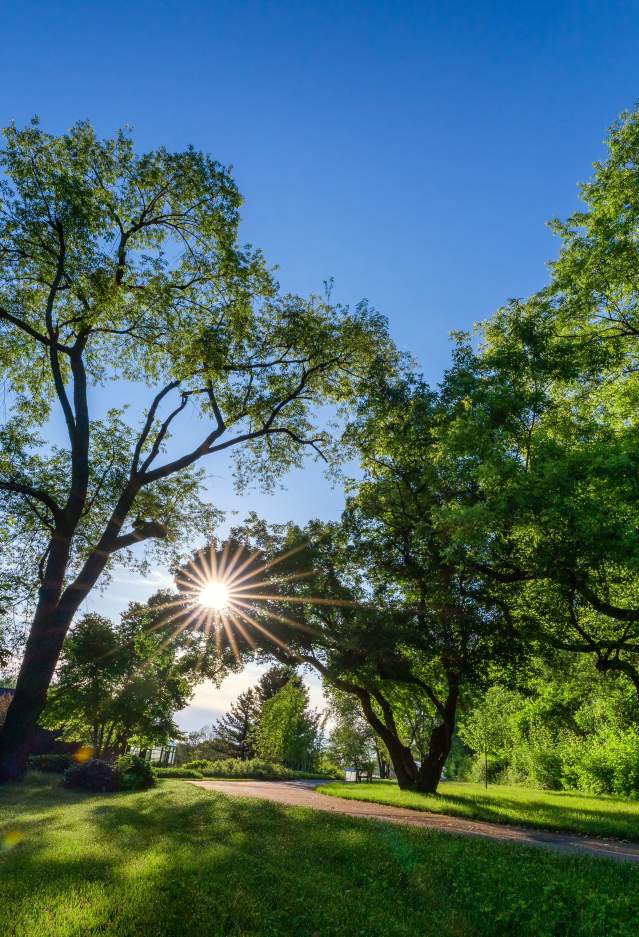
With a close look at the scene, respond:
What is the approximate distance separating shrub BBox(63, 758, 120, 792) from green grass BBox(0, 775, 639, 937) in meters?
8.45

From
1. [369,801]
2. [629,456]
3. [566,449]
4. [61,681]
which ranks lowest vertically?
[369,801]

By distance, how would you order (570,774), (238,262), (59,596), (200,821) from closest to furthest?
(200,821) → (59,596) → (238,262) → (570,774)

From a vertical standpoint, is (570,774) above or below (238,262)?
below

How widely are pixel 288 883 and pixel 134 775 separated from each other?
1365cm

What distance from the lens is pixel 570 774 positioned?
2878cm

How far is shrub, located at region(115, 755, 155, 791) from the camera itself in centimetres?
1661

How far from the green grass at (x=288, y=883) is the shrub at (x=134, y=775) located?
8836 mm

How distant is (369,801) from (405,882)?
1279 centimetres

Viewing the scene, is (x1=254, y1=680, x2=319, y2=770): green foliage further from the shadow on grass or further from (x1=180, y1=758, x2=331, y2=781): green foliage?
the shadow on grass

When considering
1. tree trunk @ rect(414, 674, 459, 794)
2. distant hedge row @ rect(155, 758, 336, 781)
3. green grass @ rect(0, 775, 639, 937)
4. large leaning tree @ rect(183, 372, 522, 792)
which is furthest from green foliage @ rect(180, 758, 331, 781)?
green grass @ rect(0, 775, 639, 937)

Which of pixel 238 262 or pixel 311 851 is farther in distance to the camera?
pixel 238 262

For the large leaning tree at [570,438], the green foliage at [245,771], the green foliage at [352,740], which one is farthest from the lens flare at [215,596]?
the green foliage at [352,740]

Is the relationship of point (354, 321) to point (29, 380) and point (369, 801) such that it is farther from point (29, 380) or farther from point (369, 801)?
point (369, 801)

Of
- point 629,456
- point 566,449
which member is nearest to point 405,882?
point 629,456
